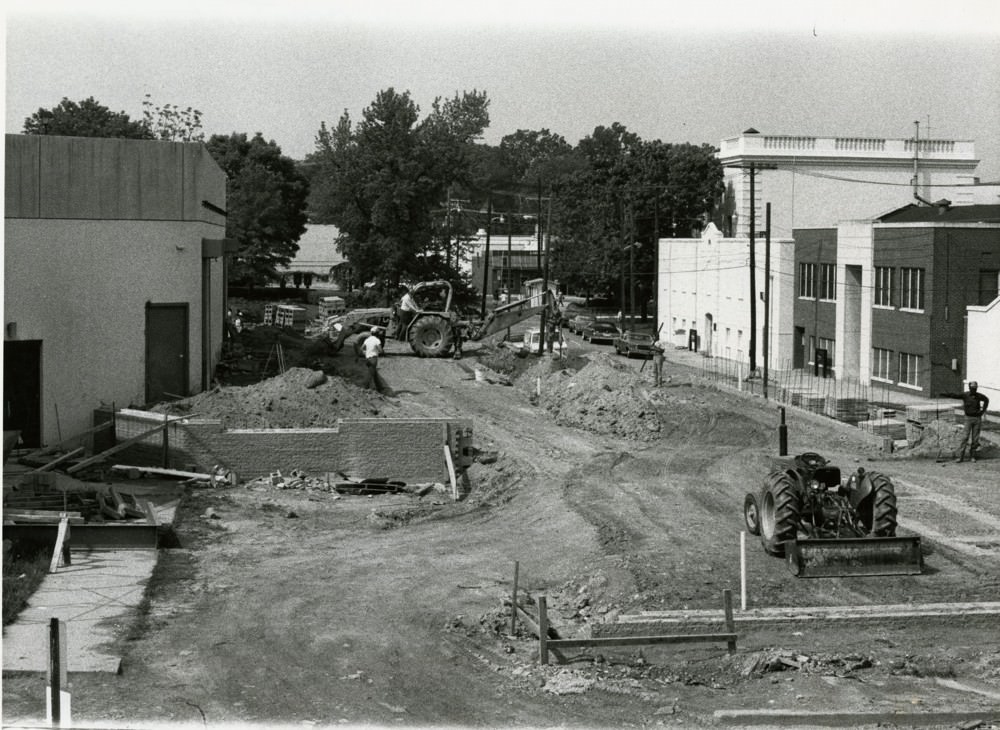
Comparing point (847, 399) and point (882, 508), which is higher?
point (847, 399)

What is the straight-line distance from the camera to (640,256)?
85.2 m

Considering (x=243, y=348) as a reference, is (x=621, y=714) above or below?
below

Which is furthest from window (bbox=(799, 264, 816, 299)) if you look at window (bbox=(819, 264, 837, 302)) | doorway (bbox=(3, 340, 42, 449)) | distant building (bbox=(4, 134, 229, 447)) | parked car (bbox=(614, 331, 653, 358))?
doorway (bbox=(3, 340, 42, 449))

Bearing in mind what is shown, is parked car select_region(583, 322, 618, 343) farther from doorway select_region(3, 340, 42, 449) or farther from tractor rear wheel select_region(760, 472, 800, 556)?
tractor rear wheel select_region(760, 472, 800, 556)

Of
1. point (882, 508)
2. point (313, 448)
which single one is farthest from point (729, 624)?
point (313, 448)

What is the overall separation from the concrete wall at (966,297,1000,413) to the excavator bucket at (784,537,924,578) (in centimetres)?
2387

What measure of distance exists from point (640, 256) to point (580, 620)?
69.6m

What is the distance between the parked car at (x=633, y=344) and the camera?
6184 centimetres

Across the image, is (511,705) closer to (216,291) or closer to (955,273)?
(216,291)

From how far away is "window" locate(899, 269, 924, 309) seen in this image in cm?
4494

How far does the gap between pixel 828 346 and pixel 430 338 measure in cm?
1883

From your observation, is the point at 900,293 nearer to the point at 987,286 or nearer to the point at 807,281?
the point at 987,286

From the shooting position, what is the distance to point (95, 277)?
1107 inches

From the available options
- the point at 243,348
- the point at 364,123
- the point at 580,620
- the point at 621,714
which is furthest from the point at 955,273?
the point at 364,123
